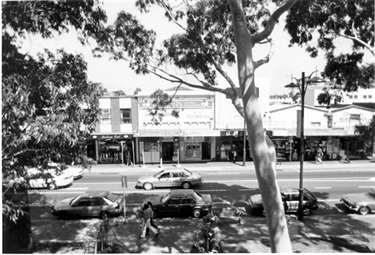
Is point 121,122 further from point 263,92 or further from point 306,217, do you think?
point 306,217

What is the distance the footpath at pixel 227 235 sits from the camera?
9055mm

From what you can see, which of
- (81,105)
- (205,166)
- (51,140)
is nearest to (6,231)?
(51,140)

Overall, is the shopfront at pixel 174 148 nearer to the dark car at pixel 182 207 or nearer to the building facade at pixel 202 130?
the building facade at pixel 202 130

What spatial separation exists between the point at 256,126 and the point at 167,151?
20353mm

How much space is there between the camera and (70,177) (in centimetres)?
1702

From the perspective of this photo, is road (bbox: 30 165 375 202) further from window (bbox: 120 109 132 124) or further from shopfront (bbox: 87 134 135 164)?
window (bbox: 120 109 132 124)

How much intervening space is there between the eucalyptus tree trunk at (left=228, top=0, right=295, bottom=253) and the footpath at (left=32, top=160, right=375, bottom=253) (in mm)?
4378

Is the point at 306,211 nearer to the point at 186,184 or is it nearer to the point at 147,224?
the point at 186,184

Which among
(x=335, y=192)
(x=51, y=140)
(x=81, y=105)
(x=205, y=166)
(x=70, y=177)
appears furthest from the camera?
(x=205, y=166)

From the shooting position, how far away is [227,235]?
32.9 feet

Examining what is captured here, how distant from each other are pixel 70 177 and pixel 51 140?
13.5 meters

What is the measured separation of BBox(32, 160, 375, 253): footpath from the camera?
29.7 ft

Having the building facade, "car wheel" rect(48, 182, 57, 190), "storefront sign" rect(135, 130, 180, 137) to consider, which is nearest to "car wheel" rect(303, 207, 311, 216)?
"car wheel" rect(48, 182, 57, 190)

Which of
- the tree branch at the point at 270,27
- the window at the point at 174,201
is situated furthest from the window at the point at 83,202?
the tree branch at the point at 270,27
